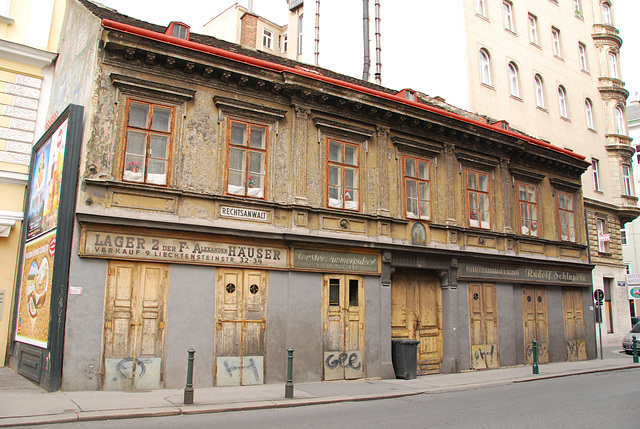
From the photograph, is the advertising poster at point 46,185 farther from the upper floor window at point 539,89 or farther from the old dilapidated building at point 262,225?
the upper floor window at point 539,89

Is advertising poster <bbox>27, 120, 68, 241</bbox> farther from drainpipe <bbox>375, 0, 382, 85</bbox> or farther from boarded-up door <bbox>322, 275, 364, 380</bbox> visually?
drainpipe <bbox>375, 0, 382, 85</bbox>

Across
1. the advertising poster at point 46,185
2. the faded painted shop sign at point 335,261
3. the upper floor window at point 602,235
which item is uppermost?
the upper floor window at point 602,235

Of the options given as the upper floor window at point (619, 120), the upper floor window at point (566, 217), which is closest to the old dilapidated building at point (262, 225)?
the upper floor window at point (566, 217)

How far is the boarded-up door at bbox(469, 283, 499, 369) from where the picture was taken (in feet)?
53.6

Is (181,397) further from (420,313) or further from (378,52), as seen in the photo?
(378,52)

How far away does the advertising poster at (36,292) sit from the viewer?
10.8 m

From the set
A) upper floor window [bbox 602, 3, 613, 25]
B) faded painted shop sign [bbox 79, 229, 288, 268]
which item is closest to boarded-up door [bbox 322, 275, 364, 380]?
faded painted shop sign [bbox 79, 229, 288, 268]

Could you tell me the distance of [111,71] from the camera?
1152cm

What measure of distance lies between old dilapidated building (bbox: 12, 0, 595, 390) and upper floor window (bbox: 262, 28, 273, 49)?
26547mm

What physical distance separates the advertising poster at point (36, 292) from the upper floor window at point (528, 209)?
→ 15.1 metres

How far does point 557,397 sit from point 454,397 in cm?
209

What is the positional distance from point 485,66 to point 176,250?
2038cm

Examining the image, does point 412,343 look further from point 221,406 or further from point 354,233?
point 221,406

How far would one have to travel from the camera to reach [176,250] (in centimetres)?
1164
